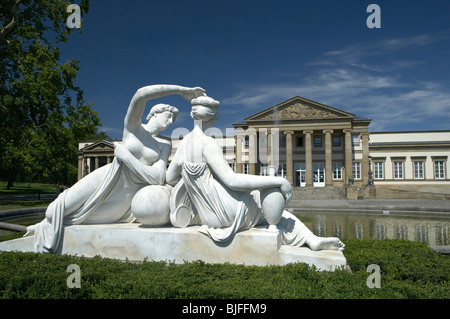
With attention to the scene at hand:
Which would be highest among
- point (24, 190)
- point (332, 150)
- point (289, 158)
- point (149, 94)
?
point (332, 150)

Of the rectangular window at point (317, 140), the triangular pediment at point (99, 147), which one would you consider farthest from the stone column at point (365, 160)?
the triangular pediment at point (99, 147)

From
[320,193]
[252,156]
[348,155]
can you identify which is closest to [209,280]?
[320,193]

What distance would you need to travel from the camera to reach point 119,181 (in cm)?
451

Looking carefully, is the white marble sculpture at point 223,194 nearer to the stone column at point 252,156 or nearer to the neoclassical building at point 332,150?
the neoclassical building at point 332,150

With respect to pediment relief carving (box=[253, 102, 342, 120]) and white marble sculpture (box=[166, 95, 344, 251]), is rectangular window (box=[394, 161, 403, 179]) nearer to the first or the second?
pediment relief carving (box=[253, 102, 342, 120])

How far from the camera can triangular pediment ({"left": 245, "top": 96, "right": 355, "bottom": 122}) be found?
4403cm

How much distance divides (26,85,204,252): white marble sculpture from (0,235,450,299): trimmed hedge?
60 cm

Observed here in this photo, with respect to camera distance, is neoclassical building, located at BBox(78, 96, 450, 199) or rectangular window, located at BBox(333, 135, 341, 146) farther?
rectangular window, located at BBox(333, 135, 341, 146)

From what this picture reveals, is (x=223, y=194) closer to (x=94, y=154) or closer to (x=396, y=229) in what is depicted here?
(x=396, y=229)

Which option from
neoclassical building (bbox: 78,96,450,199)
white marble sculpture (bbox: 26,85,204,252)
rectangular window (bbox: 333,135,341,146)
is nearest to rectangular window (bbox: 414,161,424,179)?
neoclassical building (bbox: 78,96,450,199)

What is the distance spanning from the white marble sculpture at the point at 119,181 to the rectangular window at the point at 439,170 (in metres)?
47.5

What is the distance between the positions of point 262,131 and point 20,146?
3076 cm

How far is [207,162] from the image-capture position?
156 inches

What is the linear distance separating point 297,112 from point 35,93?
33710 mm
